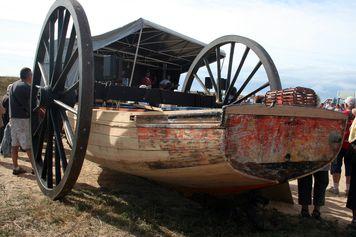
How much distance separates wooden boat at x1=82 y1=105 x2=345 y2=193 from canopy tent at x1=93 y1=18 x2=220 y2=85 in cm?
558

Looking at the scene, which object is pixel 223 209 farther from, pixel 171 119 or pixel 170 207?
pixel 171 119

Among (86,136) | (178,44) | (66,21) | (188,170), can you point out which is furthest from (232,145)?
(178,44)

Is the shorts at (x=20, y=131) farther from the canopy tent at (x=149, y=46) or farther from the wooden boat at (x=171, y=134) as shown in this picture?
the canopy tent at (x=149, y=46)

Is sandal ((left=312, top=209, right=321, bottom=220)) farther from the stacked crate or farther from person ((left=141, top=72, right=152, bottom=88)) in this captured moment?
person ((left=141, top=72, right=152, bottom=88))

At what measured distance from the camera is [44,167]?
5234mm

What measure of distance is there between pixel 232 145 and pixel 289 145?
69 centimetres

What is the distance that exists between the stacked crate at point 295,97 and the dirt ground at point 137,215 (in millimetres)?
1268

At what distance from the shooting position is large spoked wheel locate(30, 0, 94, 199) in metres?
4.01

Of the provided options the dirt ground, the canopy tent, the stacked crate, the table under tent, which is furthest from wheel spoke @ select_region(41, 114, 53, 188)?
the canopy tent

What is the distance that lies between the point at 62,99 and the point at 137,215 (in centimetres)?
166

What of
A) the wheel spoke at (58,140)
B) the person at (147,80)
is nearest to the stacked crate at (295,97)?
the wheel spoke at (58,140)

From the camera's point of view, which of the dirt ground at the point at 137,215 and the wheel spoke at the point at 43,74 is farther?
the wheel spoke at the point at 43,74

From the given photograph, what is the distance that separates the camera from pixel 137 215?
4.61 m

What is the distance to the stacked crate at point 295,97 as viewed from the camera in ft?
14.1
